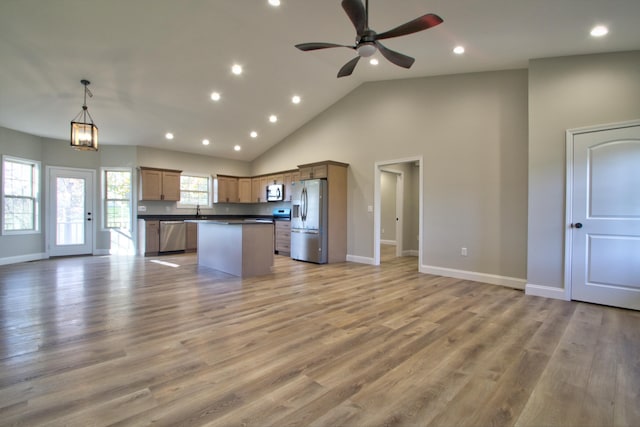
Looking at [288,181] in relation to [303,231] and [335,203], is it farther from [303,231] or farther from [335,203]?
[335,203]

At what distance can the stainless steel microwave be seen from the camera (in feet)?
27.3

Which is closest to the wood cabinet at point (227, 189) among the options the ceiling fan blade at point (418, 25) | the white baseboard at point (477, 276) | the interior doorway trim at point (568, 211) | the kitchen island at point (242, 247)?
the kitchen island at point (242, 247)

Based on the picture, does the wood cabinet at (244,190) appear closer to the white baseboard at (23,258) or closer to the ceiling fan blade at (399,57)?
the white baseboard at (23,258)

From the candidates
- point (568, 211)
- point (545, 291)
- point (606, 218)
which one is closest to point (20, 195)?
point (545, 291)

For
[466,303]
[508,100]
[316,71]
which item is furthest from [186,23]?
[466,303]

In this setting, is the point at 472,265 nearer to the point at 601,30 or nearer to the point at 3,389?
the point at 601,30

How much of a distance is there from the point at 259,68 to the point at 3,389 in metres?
5.21

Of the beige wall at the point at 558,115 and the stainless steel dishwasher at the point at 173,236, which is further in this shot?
the stainless steel dishwasher at the point at 173,236

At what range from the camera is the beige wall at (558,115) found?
11.7 ft

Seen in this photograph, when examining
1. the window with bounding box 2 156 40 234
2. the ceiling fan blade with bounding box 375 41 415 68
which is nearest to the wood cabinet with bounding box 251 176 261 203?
the window with bounding box 2 156 40 234

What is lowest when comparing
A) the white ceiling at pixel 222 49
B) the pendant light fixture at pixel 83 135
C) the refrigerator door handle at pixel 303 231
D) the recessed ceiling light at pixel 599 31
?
the refrigerator door handle at pixel 303 231

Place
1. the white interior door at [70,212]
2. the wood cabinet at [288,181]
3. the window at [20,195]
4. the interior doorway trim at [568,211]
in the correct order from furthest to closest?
1. the wood cabinet at [288,181]
2. the white interior door at [70,212]
3. the window at [20,195]
4. the interior doorway trim at [568,211]

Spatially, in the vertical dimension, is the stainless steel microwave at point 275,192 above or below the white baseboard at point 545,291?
above

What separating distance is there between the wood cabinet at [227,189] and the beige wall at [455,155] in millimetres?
4107
